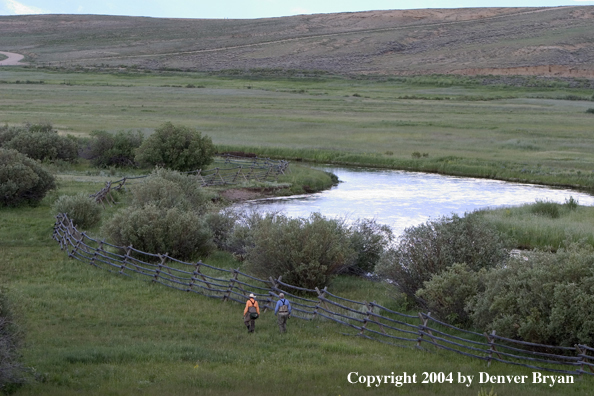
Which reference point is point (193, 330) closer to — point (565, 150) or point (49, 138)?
point (49, 138)

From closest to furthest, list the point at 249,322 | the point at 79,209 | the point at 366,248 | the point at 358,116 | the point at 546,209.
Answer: the point at 249,322, the point at 366,248, the point at 79,209, the point at 546,209, the point at 358,116

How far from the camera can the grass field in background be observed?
45.1 meters

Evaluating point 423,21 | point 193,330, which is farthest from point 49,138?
point 423,21

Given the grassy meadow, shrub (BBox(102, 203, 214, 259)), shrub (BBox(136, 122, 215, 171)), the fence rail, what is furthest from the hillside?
shrub (BBox(102, 203, 214, 259))

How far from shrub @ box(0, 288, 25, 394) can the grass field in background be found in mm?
32696

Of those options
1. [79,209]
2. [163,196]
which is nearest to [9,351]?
[163,196]

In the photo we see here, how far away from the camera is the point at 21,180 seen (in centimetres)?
2869

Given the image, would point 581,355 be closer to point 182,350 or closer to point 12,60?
point 182,350

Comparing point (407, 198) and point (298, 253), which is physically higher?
point (298, 253)

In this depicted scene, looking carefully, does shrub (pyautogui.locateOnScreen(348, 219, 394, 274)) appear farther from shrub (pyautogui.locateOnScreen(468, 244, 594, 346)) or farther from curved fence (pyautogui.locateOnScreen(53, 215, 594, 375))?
shrub (pyautogui.locateOnScreen(468, 244, 594, 346))

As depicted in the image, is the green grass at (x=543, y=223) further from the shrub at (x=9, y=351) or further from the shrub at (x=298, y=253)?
the shrub at (x=9, y=351)

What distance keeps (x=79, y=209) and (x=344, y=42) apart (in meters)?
126

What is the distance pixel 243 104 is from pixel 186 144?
3514 cm

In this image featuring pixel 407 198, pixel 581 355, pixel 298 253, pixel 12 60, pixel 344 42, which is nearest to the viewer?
pixel 581 355
